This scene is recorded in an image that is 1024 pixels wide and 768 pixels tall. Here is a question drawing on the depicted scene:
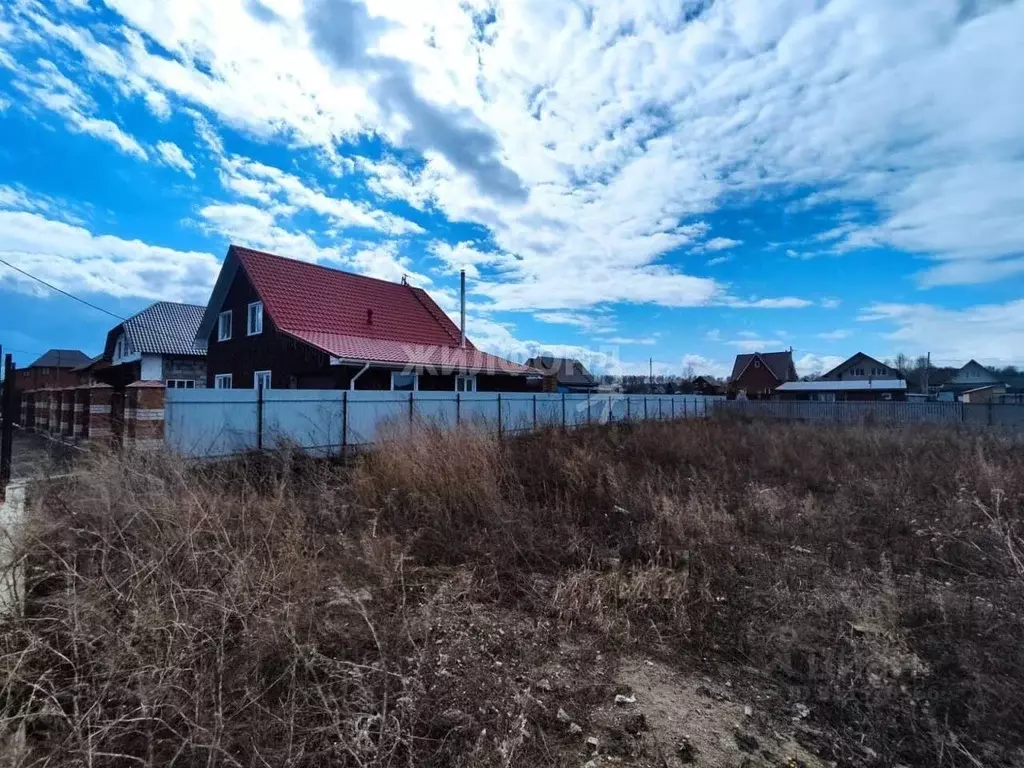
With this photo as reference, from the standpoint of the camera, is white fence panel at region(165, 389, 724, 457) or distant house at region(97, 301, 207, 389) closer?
white fence panel at region(165, 389, 724, 457)

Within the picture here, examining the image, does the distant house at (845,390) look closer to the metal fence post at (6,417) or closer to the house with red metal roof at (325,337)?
the house with red metal roof at (325,337)

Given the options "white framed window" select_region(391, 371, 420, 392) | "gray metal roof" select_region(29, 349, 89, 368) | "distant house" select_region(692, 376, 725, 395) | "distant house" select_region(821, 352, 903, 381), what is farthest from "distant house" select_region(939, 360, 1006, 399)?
"gray metal roof" select_region(29, 349, 89, 368)

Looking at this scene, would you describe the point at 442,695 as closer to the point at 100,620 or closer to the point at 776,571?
the point at 100,620

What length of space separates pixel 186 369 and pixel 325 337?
40.4 ft

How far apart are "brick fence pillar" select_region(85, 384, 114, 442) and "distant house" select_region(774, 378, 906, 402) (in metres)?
45.3

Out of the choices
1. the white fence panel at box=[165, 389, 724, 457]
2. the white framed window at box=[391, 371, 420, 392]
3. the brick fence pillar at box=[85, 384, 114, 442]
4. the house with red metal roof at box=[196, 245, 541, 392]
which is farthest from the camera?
the white framed window at box=[391, 371, 420, 392]

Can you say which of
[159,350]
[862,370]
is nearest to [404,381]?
[159,350]

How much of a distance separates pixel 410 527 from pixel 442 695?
2813 mm

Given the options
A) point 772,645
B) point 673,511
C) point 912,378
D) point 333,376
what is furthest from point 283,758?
point 912,378

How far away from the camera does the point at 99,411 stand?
8203mm

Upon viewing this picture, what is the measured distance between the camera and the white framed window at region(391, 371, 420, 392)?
15211 millimetres

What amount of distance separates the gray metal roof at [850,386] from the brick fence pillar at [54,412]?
159 feet

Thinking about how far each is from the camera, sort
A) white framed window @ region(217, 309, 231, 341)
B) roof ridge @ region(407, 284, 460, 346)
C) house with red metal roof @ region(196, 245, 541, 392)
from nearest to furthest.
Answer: house with red metal roof @ region(196, 245, 541, 392) → white framed window @ region(217, 309, 231, 341) → roof ridge @ region(407, 284, 460, 346)

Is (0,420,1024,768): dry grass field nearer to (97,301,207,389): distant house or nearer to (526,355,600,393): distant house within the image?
(97,301,207,389): distant house
